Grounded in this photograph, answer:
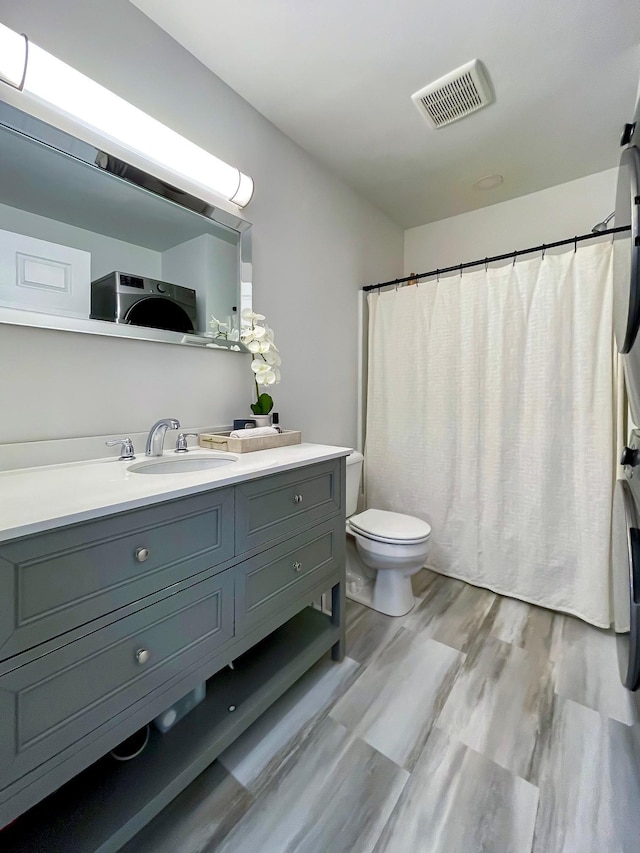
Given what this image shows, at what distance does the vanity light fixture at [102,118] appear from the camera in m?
0.95

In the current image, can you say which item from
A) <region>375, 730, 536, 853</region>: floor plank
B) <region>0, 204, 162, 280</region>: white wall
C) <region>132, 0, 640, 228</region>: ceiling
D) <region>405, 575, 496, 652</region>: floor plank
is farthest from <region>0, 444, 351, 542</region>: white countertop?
<region>132, 0, 640, 228</region>: ceiling

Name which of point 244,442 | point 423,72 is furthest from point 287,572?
point 423,72

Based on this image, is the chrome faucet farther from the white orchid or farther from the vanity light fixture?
the vanity light fixture

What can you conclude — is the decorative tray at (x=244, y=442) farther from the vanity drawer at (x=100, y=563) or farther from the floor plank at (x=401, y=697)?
the floor plank at (x=401, y=697)

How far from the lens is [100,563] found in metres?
0.71

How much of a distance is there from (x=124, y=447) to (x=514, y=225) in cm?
262

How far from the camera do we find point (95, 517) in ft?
2.26

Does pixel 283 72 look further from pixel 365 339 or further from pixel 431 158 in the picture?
pixel 365 339

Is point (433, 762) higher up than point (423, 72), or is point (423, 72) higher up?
point (423, 72)

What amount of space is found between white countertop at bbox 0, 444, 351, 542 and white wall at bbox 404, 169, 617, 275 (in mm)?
2116

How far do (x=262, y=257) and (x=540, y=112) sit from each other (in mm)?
1430

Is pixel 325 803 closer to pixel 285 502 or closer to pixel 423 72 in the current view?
pixel 285 502

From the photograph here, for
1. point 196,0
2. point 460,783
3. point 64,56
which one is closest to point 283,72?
point 196,0

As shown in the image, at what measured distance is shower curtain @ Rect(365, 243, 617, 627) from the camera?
1661 mm
